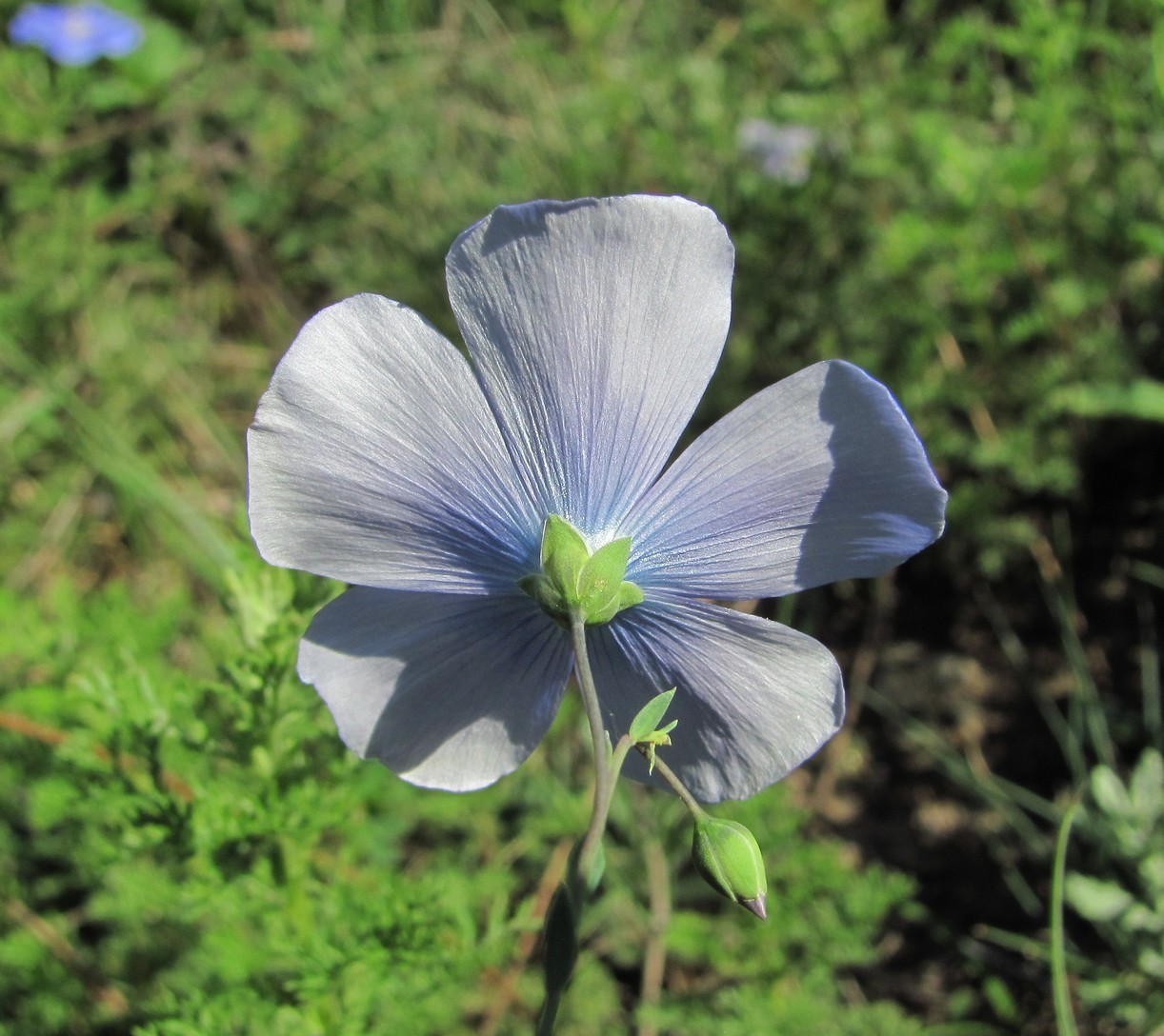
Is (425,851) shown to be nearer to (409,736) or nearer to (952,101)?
(409,736)

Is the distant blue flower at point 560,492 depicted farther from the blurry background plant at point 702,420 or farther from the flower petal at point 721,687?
the blurry background plant at point 702,420

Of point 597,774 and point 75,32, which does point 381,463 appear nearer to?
point 597,774

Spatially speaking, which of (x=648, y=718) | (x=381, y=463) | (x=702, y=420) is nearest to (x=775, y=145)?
(x=702, y=420)

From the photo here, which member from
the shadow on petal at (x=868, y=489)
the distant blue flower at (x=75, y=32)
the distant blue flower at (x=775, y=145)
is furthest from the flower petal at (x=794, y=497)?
the distant blue flower at (x=75, y=32)

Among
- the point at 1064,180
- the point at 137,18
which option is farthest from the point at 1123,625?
the point at 137,18

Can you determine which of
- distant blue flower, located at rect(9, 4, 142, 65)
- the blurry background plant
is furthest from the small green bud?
distant blue flower, located at rect(9, 4, 142, 65)

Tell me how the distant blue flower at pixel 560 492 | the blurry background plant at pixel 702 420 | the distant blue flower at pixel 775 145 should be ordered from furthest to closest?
the distant blue flower at pixel 775 145 < the blurry background plant at pixel 702 420 < the distant blue flower at pixel 560 492
